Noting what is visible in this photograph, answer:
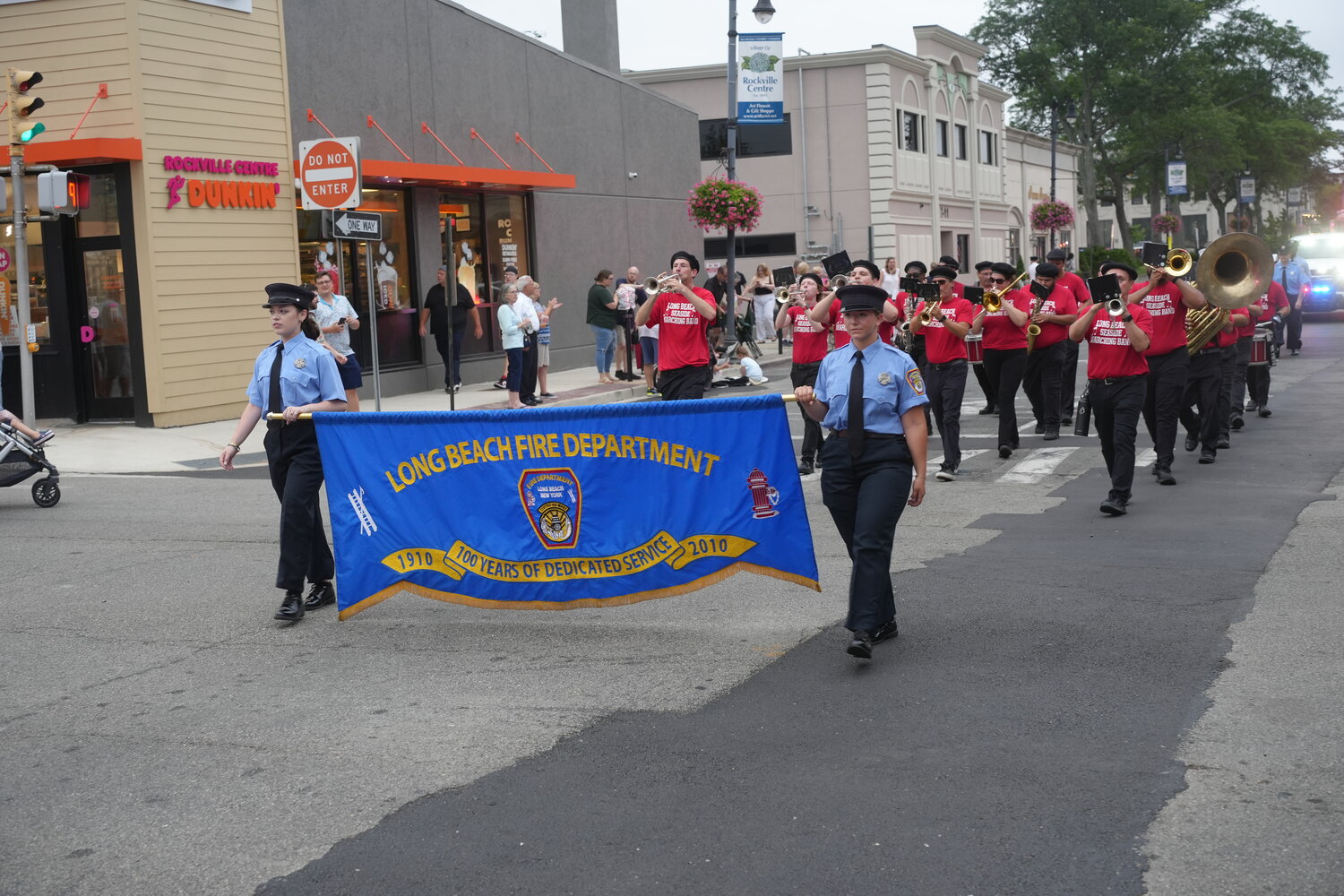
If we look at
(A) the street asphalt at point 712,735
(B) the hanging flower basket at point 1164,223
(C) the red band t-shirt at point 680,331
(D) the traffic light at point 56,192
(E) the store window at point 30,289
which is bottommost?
(A) the street asphalt at point 712,735

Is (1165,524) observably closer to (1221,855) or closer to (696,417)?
(696,417)

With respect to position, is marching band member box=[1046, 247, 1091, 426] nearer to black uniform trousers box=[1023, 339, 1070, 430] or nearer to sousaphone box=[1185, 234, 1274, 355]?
black uniform trousers box=[1023, 339, 1070, 430]

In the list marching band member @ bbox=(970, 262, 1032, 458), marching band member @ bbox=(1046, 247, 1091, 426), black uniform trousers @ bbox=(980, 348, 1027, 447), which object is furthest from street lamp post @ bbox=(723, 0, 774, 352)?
black uniform trousers @ bbox=(980, 348, 1027, 447)

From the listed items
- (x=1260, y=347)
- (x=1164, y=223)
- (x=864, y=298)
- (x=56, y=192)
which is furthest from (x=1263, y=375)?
(x=1164, y=223)

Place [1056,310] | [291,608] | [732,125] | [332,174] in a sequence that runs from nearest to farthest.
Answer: [291,608]
[1056,310]
[332,174]
[732,125]

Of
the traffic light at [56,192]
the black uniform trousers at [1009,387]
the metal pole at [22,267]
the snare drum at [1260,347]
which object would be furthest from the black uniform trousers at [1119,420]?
the metal pole at [22,267]

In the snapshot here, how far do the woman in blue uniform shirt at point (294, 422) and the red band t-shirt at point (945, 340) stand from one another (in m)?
6.54

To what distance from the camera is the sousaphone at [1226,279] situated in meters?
13.1

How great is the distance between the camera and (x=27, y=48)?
18547mm

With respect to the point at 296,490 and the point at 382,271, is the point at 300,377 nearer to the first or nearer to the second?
the point at 296,490

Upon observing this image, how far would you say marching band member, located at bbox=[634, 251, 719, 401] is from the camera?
12.2 m

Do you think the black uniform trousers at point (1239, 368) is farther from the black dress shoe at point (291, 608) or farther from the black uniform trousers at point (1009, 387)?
the black dress shoe at point (291, 608)

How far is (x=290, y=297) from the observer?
Result: 8.06 m

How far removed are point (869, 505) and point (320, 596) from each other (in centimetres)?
342
